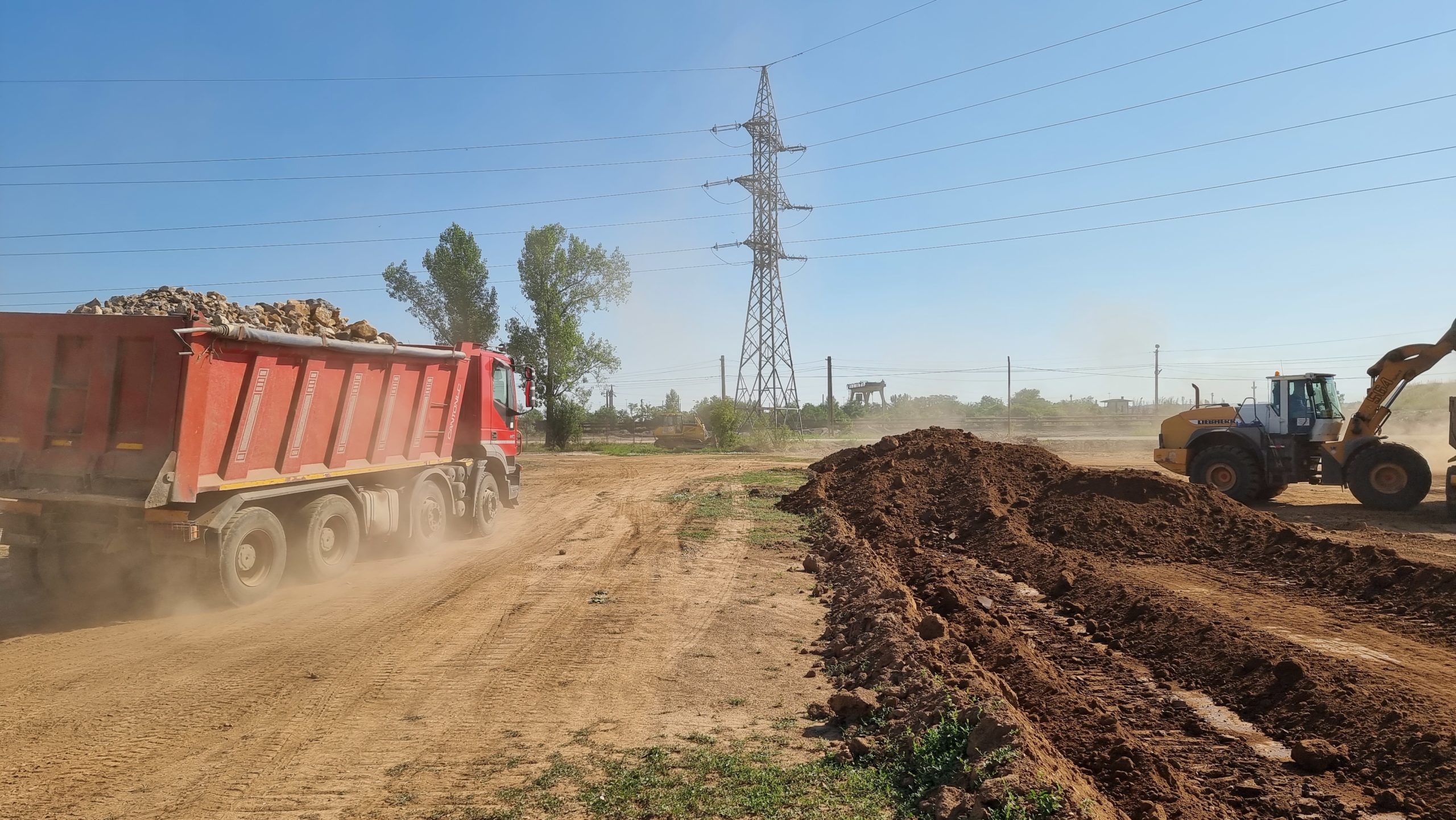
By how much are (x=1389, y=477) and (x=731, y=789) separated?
17.2 metres

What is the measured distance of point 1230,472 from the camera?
17.4 meters

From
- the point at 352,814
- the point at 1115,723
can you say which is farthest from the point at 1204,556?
the point at 352,814

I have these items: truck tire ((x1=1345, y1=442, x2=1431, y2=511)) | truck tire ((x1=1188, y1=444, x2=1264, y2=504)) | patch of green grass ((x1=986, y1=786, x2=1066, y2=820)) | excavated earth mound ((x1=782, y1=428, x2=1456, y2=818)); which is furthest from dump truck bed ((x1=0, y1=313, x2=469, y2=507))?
truck tire ((x1=1345, y1=442, x2=1431, y2=511))

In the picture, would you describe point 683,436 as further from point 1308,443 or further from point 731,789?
point 731,789

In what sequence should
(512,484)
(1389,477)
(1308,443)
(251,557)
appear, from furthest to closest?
(1308,443) → (1389,477) → (512,484) → (251,557)

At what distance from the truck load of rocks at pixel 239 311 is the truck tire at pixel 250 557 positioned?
2098mm

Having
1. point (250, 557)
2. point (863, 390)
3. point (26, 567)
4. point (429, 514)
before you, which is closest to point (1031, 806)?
point (250, 557)

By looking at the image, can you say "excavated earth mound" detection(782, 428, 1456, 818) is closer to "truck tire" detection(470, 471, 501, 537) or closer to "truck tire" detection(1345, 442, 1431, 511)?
"truck tire" detection(1345, 442, 1431, 511)

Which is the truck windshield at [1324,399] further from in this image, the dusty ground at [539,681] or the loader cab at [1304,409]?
the dusty ground at [539,681]

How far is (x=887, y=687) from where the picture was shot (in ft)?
18.6

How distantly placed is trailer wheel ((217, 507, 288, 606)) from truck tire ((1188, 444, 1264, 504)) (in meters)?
16.8

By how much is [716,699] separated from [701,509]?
1053cm

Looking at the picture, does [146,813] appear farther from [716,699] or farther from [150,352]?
[150,352]

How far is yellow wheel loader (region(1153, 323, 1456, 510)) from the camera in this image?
16.0 metres
